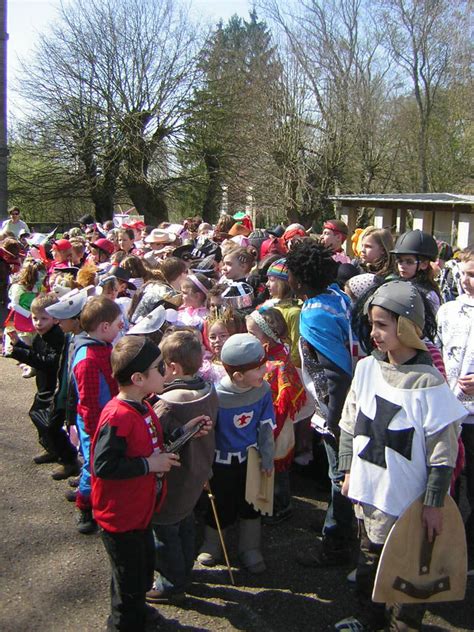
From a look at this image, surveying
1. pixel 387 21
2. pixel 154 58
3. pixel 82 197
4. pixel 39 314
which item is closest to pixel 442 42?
pixel 387 21

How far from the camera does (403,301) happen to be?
8.77ft

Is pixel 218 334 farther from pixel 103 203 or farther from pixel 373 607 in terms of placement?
pixel 103 203

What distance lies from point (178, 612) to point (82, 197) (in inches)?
1035

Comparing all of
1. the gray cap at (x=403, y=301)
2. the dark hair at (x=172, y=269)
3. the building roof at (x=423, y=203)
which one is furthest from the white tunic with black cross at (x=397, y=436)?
the building roof at (x=423, y=203)

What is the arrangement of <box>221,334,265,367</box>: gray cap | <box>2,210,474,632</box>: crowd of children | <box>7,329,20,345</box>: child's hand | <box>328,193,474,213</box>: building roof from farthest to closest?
<box>328,193,474,213</box>: building roof, <box>7,329,20,345</box>: child's hand, <box>221,334,265,367</box>: gray cap, <box>2,210,474,632</box>: crowd of children

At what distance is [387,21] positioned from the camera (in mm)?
30422

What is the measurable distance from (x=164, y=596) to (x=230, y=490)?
69 centimetres

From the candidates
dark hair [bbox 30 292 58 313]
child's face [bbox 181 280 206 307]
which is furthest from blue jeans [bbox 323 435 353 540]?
dark hair [bbox 30 292 58 313]

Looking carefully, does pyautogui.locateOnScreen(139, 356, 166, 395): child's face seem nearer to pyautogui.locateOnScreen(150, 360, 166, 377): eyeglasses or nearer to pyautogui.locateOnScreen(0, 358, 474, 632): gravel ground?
pyautogui.locateOnScreen(150, 360, 166, 377): eyeglasses

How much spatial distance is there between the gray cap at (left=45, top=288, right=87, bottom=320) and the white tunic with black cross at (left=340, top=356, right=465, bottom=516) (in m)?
2.52

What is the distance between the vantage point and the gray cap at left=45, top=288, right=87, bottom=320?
14.5ft

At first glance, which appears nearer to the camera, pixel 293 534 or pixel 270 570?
pixel 270 570

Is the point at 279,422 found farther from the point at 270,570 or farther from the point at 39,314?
the point at 39,314

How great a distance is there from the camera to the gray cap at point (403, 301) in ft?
8.74
